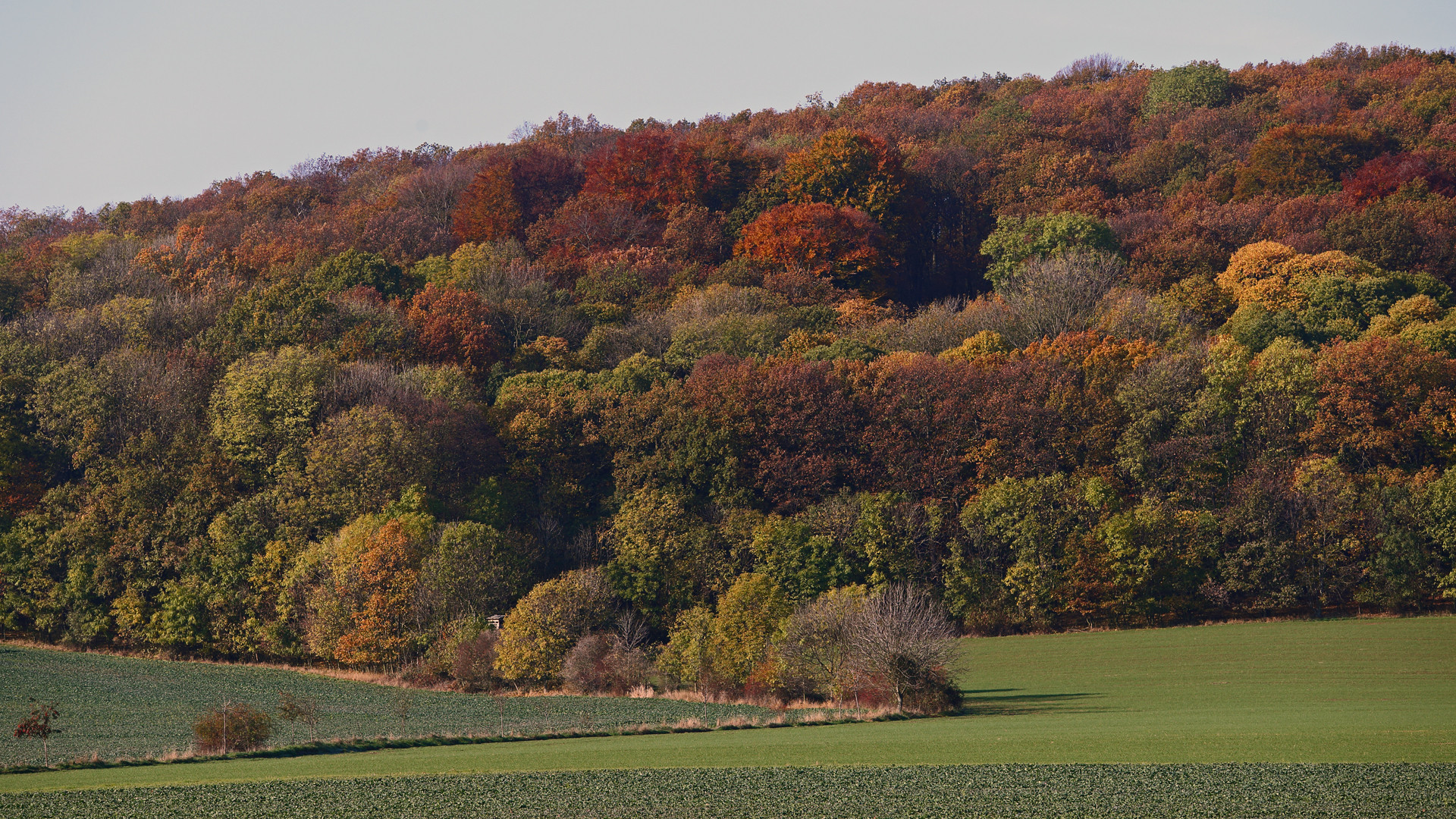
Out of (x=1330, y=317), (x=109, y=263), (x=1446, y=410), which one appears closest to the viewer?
(x=1446, y=410)

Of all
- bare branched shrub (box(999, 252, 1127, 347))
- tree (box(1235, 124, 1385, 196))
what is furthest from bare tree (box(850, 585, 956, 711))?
tree (box(1235, 124, 1385, 196))

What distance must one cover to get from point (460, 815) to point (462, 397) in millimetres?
53486

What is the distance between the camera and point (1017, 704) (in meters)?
48.7

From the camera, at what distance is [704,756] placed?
34.8m

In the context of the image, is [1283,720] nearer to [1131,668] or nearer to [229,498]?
[1131,668]

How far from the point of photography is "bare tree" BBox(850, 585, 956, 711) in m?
46.9

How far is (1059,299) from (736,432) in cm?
2450

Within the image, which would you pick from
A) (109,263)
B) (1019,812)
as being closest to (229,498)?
(109,263)

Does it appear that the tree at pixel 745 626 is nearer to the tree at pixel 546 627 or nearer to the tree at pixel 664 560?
the tree at pixel 546 627

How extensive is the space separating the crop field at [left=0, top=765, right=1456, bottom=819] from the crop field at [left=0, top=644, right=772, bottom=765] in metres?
9.85

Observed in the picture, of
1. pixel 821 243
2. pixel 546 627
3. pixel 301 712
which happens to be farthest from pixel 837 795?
pixel 821 243

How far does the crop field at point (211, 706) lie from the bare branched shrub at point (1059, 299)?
41.3 m

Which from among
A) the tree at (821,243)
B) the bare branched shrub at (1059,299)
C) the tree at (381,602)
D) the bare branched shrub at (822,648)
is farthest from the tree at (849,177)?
the bare branched shrub at (822,648)

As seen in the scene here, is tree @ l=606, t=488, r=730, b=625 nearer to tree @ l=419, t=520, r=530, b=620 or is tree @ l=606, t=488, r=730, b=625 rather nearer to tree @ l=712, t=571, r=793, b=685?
tree @ l=419, t=520, r=530, b=620
